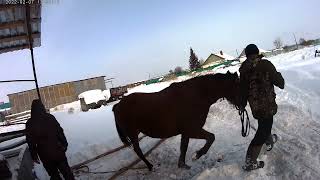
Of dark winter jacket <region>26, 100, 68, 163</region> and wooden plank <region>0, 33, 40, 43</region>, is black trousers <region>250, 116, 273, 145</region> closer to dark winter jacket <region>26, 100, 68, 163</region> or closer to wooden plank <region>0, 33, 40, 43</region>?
dark winter jacket <region>26, 100, 68, 163</region>

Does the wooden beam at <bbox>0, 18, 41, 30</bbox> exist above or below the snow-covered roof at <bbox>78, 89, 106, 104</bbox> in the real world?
above

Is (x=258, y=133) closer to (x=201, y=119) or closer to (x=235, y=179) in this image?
(x=235, y=179)

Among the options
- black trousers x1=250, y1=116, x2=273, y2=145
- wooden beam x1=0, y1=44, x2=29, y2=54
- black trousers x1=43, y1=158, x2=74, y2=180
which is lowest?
black trousers x1=43, y1=158, x2=74, y2=180

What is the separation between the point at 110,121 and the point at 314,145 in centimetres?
900

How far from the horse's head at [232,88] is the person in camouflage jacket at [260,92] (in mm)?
725

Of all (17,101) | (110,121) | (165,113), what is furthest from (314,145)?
(17,101)

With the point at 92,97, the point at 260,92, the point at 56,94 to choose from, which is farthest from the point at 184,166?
the point at 56,94

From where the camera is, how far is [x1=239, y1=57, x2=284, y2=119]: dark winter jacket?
575 cm

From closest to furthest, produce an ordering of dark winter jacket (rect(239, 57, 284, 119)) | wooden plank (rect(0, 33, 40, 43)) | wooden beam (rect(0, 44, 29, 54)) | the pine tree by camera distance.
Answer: dark winter jacket (rect(239, 57, 284, 119))
wooden plank (rect(0, 33, 40, 43))
wooden beam (rect(0, 44, 29, 54))
the pine tree

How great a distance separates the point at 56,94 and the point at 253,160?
5092cm

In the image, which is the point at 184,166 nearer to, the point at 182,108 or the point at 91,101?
the point at 182,108

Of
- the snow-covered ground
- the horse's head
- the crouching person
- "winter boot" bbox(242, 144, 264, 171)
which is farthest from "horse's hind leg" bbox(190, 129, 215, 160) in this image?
the crouching person

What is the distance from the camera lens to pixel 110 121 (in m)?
14.4

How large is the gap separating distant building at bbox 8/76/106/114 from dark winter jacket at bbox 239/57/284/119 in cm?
5023
